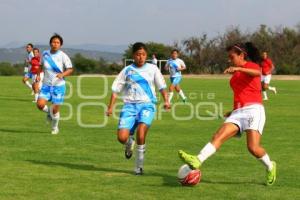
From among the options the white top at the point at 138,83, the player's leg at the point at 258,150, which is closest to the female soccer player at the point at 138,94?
the white top at the point at 138,83

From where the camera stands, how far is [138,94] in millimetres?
9586

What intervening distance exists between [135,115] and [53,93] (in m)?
5.00

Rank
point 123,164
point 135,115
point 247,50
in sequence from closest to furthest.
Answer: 1. point 247,50
2. point 135,115
3. point 123,164

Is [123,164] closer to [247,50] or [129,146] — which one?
[129,146]

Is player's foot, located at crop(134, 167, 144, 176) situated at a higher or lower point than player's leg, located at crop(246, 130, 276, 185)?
lower

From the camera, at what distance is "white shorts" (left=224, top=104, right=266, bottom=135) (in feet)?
28.0

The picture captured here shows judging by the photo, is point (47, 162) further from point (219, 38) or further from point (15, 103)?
point (219, 38)

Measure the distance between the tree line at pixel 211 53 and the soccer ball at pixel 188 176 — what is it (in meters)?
68.4

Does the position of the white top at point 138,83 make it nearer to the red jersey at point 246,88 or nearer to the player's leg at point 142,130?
the player's leg at point 142,130

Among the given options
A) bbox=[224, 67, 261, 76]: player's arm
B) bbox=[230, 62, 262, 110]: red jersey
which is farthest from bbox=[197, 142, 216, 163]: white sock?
bbox=[224, 67, 261, 76]: player's arm

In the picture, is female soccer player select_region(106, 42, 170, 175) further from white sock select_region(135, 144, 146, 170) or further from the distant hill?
the distant hill

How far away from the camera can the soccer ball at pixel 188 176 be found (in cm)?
837

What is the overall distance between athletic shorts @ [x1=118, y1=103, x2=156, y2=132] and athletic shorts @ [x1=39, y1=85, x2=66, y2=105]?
4.81 metres

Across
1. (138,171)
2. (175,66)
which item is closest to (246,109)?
(138,171)
